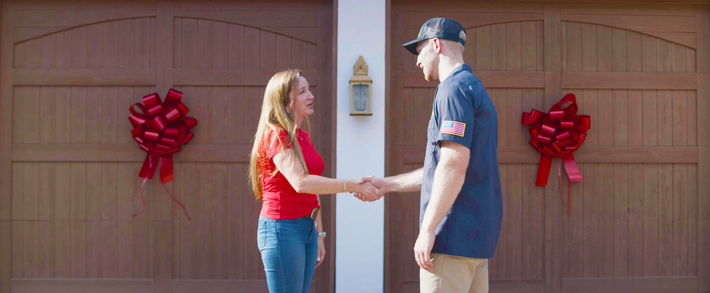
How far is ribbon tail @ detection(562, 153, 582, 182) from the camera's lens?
362cm

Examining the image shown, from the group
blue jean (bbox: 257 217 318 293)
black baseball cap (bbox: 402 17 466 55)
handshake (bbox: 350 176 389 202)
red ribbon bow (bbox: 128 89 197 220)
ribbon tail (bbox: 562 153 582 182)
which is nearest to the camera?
black baseball cap (bbox: 402 17 466 55)

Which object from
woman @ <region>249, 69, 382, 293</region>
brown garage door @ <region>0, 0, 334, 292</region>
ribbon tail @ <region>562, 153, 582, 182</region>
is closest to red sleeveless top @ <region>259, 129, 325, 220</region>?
woman @ <region>249, 69, 382, 293</region>

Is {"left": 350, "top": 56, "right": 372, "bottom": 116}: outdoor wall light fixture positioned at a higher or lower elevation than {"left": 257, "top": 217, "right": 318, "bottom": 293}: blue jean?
higher

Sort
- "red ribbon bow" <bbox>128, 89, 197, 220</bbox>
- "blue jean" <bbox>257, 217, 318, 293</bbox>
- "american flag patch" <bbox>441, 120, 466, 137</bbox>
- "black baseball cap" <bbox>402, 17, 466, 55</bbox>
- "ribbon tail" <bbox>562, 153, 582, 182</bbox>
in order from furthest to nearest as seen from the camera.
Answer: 1. "ribbon tail" <bbox>562, 153, 582, 182</bbox>
2. "red ribbon bow" <bbox>128, 89, 197, 220</bbox>
3. "blue jean" <bbox>257, 217, 318, 293</bbox>
4. "black baseball cap" <bbox>402, 17, 466, 55</bbox>
5. "american flag patch" <bbox>441, 120, 466, 137</bbox>

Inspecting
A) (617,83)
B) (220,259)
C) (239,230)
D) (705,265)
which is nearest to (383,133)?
(239,230)

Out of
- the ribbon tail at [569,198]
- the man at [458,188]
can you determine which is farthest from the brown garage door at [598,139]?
the man at [458,188]

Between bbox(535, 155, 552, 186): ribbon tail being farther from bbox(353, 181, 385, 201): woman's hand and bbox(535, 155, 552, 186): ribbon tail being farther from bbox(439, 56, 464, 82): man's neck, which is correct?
bbox(439, 56, 464, 82): man's neck

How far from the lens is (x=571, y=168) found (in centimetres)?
364

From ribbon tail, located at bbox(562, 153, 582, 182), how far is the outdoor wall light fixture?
152cm

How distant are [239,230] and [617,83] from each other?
3.08 metres

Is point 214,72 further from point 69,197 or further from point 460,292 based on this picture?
point 460,292

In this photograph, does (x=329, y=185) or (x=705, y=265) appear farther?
(x=705, y=265)

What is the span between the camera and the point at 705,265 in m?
3.76

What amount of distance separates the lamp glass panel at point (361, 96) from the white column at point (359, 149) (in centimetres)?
9
